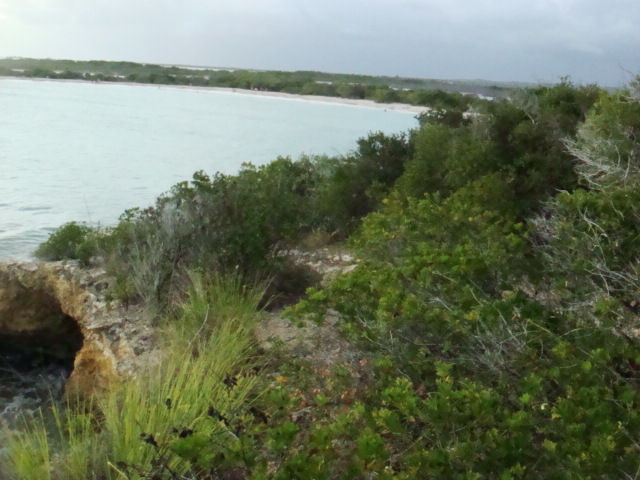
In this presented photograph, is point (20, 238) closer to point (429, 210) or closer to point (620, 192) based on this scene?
point (429, 210)

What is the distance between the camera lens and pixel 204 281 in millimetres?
6258

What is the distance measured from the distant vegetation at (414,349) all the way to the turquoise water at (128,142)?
4.83ft

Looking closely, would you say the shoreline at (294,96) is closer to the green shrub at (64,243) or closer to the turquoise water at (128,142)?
the turquoise water at (128,142)

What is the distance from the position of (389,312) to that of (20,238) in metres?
10.2

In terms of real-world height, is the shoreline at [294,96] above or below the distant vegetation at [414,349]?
above

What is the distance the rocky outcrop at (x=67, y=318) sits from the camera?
6348mm

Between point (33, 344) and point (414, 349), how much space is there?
6.45 metres

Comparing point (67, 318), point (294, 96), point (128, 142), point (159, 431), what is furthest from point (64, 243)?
point (294, 96)

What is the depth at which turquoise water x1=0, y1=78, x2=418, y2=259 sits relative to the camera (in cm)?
1576

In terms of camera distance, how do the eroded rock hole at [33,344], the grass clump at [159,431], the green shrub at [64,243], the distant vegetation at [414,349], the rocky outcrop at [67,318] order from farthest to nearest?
1. the green shrub at [64,243]
2. the eroded rock hole at [33,344]
3. the rocky outcrop at [67,318]
4. the grass clump at [159,431]
5. the distant vegetation at [414,349]

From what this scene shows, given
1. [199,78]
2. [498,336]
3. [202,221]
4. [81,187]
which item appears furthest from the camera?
[199,78]

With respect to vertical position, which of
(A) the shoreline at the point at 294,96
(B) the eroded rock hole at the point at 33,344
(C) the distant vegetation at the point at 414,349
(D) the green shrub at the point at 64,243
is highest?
(A) the shoreline at the point at 294,96

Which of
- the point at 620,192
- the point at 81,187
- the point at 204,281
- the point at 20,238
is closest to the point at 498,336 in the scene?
the point at 620,192

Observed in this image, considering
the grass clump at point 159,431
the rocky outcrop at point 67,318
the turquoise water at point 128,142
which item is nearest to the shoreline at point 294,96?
the turquoise water at point 128,142
